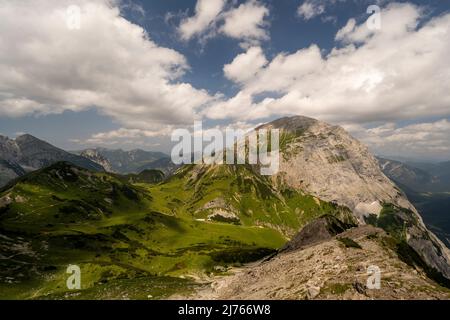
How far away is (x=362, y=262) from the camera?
169ft

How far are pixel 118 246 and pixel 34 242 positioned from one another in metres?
41.4

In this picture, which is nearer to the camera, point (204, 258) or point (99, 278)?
point (99, 278)

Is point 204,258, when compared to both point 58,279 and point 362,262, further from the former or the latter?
point 362,262

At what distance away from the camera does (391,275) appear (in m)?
45.9

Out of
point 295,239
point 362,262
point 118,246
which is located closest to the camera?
point 362,262

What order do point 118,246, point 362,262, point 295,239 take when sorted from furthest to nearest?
point 118,246, point 295,239, point 362,262

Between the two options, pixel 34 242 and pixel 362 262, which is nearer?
pixel 362 262
